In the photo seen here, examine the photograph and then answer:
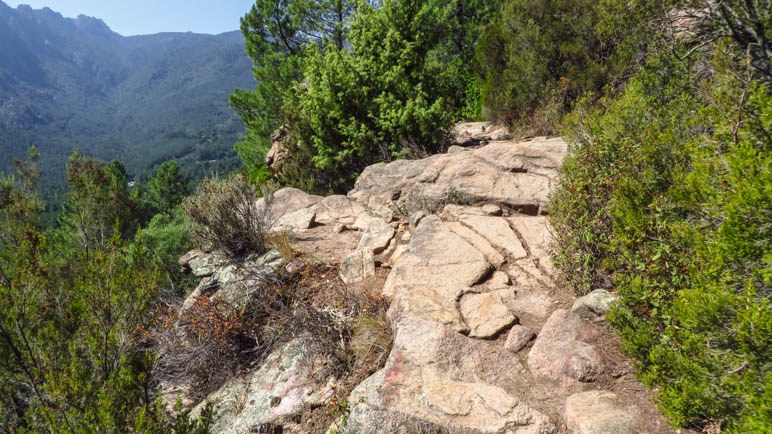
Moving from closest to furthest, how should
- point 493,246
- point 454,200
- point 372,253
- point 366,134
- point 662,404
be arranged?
point 662,404 < point 493,246 < point 372,253 < point 454,200 < point 366,134

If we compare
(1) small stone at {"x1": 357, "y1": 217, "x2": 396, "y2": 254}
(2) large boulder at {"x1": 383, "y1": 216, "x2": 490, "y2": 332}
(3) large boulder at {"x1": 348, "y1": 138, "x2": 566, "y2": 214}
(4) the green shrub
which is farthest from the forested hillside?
(1) small stone at {"x1": 357, "y1": 217, "x2": 396, "y2": 254}

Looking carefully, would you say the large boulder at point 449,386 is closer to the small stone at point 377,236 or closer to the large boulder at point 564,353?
the large boulder at point 564,353

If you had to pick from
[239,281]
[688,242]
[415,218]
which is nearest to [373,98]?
[415,218]

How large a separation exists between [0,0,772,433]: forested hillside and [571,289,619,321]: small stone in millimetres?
207

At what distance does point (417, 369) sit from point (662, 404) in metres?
1.52

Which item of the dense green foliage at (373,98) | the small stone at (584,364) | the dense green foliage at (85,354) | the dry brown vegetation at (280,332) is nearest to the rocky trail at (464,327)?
the small stone at (584,364)

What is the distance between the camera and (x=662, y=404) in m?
2.28

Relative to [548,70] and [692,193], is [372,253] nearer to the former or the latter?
[692,193]

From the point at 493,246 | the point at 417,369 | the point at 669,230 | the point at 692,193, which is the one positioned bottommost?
the point at 417,369

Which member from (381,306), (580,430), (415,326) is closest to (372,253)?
(381,306)

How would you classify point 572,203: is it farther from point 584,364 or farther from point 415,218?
point 415,218

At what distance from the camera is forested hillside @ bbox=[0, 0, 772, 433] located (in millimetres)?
1982

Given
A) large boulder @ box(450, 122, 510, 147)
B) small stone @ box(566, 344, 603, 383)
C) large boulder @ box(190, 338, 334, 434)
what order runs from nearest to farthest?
small stone @ box(566, 344, 603, 383), large boulder @ box(190, 338, 334, 434), large boulder @ box(450, 122, 510, 147)

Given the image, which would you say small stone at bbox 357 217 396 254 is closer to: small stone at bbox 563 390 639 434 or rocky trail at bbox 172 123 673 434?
rocky trail at bbox 172 123 673 434
